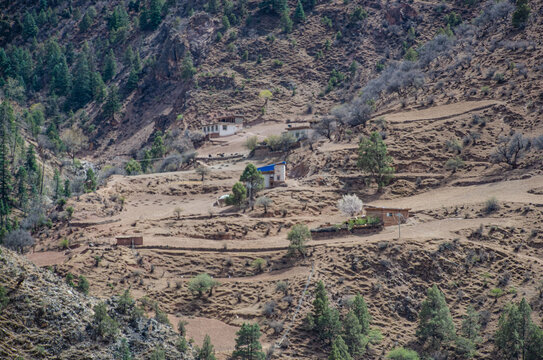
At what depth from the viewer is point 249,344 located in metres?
46.5

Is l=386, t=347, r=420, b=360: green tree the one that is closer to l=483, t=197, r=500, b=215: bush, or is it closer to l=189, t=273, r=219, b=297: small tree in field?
l=189, t=273, r=219, b=297: small tree in field

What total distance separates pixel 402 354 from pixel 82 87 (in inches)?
→ 3158

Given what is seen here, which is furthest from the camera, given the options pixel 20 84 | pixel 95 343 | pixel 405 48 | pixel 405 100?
pixel 20 84

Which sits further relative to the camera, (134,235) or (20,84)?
(20,84)

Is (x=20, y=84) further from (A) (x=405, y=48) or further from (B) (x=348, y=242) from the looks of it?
(B) (x=348, y=242)

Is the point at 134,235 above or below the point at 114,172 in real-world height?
below

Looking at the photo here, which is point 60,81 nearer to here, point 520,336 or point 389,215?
point 389,215

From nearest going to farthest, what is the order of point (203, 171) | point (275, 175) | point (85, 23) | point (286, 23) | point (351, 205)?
point (351, 205) < point (275, 175) < point (203, 171) < point (286, 23) < point (85, 23)

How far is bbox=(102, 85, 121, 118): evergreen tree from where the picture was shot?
108875 mm

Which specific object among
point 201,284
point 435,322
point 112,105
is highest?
point 112,105

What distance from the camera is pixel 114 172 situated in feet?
274

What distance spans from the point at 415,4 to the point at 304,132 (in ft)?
123

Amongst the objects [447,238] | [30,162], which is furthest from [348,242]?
[30,162]

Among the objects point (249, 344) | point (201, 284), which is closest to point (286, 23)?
point (201, 284)
